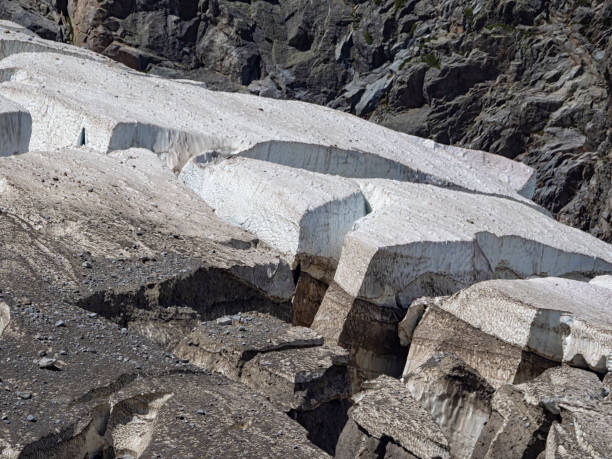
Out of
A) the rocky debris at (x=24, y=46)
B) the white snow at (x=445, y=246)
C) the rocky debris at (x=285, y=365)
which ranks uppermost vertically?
the rocky debris at (x=24, y=46)

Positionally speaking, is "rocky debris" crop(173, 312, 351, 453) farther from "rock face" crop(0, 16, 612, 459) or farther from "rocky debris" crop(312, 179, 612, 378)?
"rocky debris" crop(312, 179, 612, 378)

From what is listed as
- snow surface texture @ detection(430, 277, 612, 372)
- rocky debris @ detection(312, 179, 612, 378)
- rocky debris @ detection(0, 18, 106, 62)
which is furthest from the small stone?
rocky debris @ detection(0, 18, 106, 62)

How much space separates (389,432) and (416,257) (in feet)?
6.69

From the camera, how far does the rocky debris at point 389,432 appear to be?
11.3 ft

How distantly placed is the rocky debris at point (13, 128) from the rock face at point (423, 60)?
1492 centimetres

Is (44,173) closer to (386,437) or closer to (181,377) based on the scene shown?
(181,377)

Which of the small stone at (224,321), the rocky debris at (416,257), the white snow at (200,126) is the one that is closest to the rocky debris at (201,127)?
the white snow at (200,126)

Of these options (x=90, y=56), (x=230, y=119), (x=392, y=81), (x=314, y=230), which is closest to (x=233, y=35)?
(x=392, y=81)

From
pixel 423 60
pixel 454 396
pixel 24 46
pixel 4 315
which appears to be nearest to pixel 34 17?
pixel 423 60

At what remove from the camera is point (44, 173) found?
4.78m

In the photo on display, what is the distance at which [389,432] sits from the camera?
353 cm

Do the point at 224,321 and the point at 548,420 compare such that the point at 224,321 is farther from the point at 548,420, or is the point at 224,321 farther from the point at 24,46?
the point at 24,46

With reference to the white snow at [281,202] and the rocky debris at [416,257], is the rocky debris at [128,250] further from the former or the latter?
the rocky debris at [416,257]

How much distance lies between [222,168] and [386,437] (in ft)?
9.54
